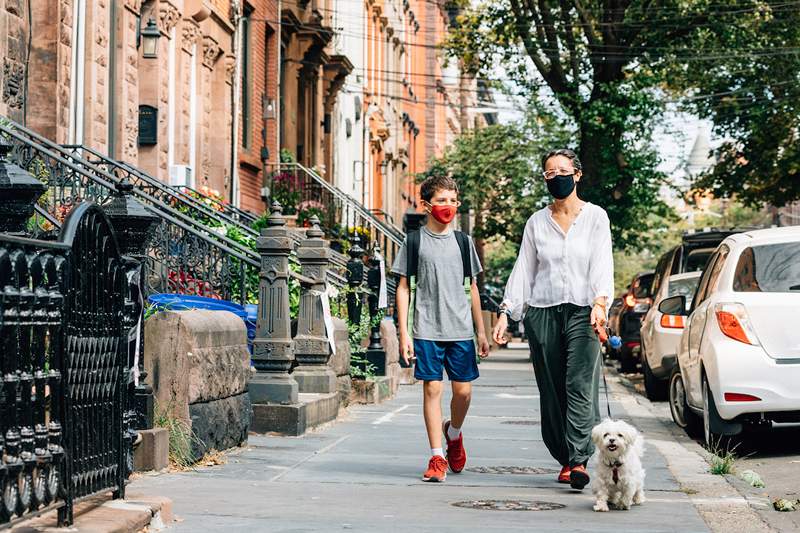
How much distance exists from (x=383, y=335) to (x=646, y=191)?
1971cm

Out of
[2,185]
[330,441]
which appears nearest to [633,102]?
[330,441]

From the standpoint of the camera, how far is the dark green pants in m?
8.31

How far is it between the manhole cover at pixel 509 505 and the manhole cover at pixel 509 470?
1.52 meters

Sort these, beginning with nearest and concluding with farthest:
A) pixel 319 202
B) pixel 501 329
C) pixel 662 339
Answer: pixel 501 329
pixel 662 339
pixel 319 202

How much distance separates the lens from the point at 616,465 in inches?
299

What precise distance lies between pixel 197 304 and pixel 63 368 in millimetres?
6627

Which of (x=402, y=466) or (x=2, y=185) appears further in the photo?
(x=402, y=466)

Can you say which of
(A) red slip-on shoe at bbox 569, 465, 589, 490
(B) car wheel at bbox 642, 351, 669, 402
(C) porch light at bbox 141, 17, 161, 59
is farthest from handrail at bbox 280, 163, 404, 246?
(A) red slip-on shoe at bbox 569, 465, 589, 490

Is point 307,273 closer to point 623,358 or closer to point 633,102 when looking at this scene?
point 623,358

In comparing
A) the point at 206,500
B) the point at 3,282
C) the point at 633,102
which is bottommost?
the point at 206,500

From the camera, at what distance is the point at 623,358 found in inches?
1025

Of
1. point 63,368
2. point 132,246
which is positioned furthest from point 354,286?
point 63,368

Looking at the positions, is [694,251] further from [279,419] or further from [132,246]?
[132,246]

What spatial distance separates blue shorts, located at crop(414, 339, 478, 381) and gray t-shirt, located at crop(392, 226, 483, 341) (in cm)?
5
